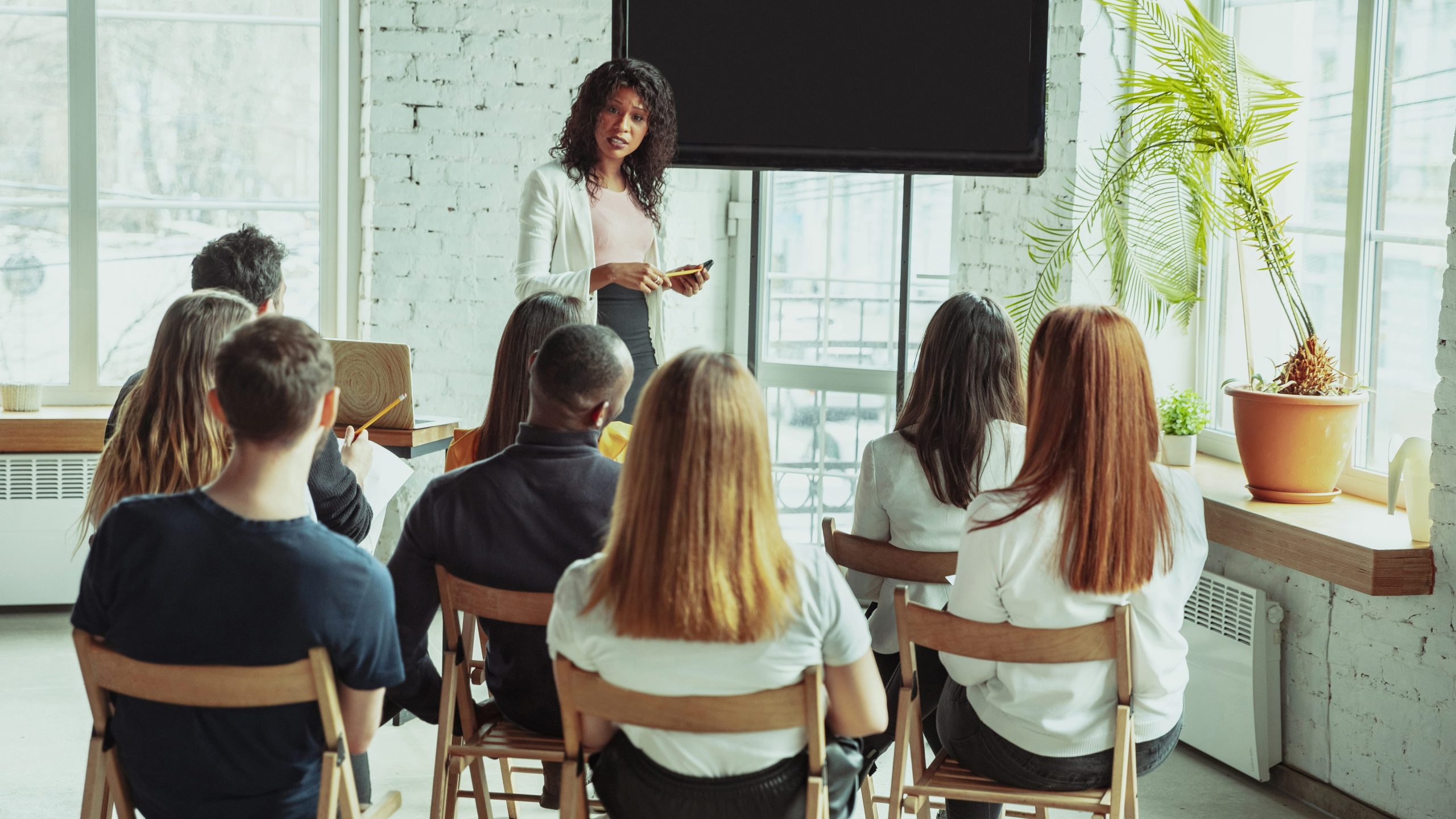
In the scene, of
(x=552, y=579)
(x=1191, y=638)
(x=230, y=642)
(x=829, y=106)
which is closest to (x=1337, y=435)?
(x=1191, y=638)

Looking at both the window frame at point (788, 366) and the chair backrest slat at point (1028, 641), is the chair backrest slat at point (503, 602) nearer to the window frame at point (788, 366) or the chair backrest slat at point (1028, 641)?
the chair backrest slat at point (1028, 641)

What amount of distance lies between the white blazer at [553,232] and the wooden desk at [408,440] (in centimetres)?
41

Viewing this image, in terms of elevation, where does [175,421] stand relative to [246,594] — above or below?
above

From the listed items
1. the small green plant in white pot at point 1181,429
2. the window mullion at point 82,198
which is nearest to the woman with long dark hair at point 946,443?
the small green plant in white pot at point 1181,429

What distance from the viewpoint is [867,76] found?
312 centimetres

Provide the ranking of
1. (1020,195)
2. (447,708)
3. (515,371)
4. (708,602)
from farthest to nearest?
1. (1020,195)
2. (515,371)
3. (447,708)
4. (708,602)

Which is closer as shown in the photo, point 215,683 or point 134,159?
point 215,683

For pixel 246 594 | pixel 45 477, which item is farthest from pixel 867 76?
pixel 45 477

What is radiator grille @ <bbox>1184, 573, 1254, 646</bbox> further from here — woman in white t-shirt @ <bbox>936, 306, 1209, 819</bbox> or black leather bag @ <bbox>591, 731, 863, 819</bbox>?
black leather bag @ <bbox>591, 731, 863, 819</bbox>

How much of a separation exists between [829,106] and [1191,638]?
1537 millimetres

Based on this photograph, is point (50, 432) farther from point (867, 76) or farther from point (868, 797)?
point (868, 797)

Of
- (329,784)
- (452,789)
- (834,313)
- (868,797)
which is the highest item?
(834,313)

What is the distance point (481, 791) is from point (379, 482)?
0.67 m

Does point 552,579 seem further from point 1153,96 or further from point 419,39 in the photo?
point 419,39
